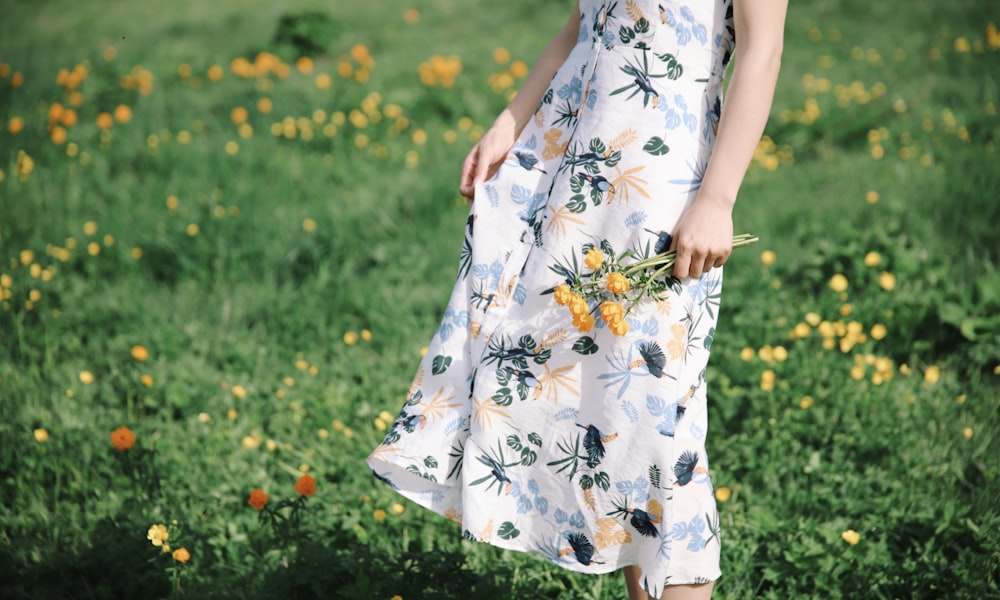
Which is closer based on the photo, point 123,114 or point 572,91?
point 572,91

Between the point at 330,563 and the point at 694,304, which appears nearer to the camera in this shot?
the point at 694,304

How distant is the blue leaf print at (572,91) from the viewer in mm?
1640

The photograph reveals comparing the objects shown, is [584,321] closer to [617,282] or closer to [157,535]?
[617,282]

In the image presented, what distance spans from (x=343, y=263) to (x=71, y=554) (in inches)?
66.6

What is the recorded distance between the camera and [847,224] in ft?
Answer: 10.9

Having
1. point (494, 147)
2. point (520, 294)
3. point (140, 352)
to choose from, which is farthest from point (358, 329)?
point (520, 294)

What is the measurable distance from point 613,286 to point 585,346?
0.54ft

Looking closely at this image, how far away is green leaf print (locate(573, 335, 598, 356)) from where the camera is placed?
5.07ft

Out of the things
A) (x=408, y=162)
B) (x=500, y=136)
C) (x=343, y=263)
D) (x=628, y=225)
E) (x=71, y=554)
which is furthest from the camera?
(x=408, y=162)

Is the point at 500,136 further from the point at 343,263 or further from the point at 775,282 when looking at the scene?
the point at 343,263

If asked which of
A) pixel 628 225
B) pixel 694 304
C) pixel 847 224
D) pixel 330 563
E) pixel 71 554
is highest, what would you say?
pixel 628 225

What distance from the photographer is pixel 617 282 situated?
1425 mm

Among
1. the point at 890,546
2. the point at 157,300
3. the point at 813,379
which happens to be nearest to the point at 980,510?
the point at 890,546

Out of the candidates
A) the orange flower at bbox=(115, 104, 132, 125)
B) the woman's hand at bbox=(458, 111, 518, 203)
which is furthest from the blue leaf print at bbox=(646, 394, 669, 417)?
the orange flower at bbox=(115, 104, 132, 125)
